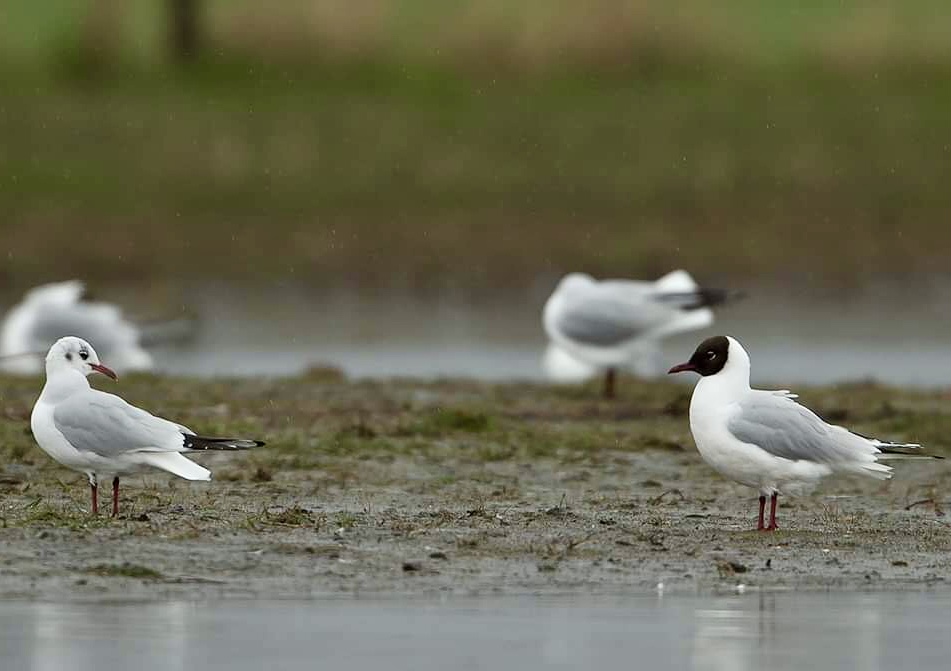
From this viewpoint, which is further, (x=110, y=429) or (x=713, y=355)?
(x=713, y=355)

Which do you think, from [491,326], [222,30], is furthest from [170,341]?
[222,30]

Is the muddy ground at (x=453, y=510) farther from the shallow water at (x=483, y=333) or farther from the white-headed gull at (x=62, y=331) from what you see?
the shallow water at (x=483, y=333)

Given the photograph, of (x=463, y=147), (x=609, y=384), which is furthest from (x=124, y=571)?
(x=463, y=147)

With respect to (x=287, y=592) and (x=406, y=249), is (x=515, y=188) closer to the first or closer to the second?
(x=406, y=249)

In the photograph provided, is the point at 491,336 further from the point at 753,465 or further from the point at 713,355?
the point at 753,465

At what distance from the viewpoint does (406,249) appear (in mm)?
22531

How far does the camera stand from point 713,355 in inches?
394

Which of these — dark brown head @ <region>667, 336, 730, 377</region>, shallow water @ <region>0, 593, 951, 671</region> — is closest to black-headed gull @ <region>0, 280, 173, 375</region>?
dark brown head @ <region>667, 336, 730, 377</region>

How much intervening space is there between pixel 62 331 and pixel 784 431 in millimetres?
8570

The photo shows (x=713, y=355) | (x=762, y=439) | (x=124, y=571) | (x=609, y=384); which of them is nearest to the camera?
(x=124, y=571)

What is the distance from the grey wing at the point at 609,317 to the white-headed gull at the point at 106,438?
672 centimetres

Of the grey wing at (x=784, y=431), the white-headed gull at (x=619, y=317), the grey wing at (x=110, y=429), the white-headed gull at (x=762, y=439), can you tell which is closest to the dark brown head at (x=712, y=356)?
the white-headed gull at (x=762, y=439)

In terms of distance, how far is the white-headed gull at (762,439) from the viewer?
9.70 meters

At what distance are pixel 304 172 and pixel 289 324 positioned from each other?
3314 mm
